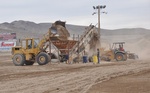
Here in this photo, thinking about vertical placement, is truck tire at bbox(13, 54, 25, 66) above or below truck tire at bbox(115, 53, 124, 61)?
below

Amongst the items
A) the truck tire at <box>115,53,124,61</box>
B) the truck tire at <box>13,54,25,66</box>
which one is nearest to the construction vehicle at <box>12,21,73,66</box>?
the truck tire at <box>13,54,25,66</box>

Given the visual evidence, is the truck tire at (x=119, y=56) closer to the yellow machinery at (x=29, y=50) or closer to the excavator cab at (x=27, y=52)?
the yellow machinery at (x=29, y=50)

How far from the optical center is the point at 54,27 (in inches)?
1304

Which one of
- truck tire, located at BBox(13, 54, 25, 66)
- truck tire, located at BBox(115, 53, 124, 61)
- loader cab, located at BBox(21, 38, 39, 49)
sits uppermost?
loader cab, located at BBox(21, 38, 39, 49)

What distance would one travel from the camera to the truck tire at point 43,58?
31.3 meters

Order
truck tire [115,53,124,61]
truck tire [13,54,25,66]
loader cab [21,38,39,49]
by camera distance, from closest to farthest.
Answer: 1. truck tire [13,54,25,66]
2. loader cab [21,38,39,49]
3. truck tire [115,53,124,61]

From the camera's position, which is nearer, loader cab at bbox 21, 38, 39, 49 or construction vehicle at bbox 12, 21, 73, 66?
construction vehicle at bbox 12, 21, 73, 66

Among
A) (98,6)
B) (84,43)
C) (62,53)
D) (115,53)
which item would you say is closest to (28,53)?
(62,53)

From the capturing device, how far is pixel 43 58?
31469 millimetres

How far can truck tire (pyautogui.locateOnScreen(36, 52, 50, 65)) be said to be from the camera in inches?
1232

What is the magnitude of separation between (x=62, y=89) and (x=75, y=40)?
70.6ft

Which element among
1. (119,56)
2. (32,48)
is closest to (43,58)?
(32,48)

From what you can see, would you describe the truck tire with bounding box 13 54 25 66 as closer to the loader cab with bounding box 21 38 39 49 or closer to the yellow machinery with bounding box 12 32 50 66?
the yellow machinery with bounding box 12 32 50 66

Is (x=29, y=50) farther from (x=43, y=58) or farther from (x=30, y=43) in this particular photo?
(x=43, y=58)
